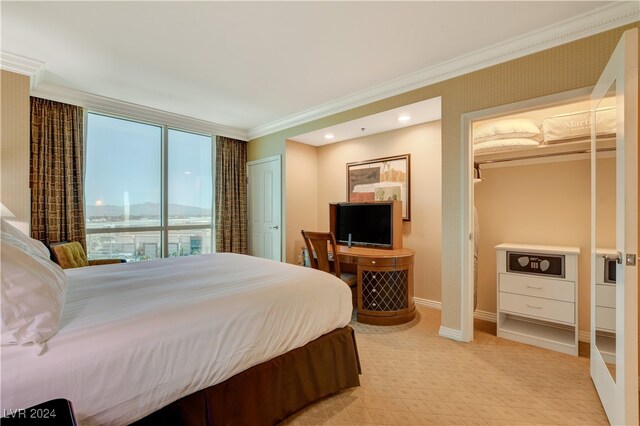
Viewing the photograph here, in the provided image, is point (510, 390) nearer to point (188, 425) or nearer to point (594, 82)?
point (188, 425)

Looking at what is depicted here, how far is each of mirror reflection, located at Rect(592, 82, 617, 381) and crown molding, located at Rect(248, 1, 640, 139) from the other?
0.66 meters

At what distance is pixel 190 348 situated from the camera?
1.32m

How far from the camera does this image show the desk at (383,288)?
3299 mm

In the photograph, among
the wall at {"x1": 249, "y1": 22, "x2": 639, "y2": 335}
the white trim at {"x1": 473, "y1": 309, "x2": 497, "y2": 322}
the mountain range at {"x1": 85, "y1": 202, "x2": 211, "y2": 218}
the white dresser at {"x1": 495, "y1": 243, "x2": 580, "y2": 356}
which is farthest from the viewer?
the mountain range at {"x1": 85, "y1": 202, "x2": 211, "y2": 218}

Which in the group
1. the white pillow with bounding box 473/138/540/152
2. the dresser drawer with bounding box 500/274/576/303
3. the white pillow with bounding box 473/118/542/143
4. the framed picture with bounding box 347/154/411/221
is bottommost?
the dresser drawer with bounding box 500/274/576/303

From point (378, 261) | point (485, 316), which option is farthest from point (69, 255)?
point (485, 316)

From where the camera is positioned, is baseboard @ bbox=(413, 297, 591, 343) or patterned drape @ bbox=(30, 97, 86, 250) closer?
baseboard @ bbox=(413, 297, 591, 343)

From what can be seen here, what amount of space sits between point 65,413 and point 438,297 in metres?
3.76

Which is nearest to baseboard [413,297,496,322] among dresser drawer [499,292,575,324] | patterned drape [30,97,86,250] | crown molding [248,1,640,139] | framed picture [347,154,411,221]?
dresser drawer [499,292,575,324]

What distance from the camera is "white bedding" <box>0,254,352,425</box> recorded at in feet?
3.43

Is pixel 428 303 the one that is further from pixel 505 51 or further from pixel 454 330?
pixel 505 51

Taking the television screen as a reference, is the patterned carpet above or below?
below

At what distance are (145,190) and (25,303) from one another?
3406 mm

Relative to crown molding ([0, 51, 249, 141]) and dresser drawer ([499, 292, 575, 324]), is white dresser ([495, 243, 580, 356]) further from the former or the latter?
crown molding ([0, 51, 249, 141])
